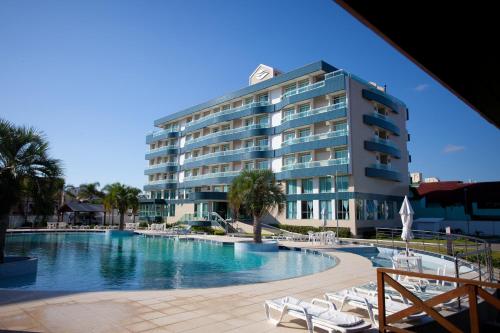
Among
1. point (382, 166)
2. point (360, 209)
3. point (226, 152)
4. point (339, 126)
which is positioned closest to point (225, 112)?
point (226, 152)

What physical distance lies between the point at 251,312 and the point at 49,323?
13.3 ft

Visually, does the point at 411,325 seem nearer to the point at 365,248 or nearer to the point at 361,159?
the point at 365,248

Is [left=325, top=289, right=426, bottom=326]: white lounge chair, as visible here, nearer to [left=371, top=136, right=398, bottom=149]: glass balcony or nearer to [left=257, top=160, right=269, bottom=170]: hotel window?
[left=371, top=136, right=398, bottom=149]: glass balcony

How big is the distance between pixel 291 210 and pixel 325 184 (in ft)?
17.6

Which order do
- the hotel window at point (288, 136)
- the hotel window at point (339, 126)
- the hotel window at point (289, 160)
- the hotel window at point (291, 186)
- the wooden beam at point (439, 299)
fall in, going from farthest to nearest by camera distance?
1. the hotel window at point (288, 136)
2. the hotel window at point (289, 160)
3. the hotel window at point (291, 186)
4. the hotel window at point (339, 126)
5. the wooden beam at point (439, 299)

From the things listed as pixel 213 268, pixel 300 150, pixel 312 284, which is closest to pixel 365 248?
pixel 213 268

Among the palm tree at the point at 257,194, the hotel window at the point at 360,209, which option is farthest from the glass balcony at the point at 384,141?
the palm tree at the point at 257,194

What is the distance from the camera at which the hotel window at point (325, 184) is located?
3757 centimetres

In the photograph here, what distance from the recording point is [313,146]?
38000 millimetres

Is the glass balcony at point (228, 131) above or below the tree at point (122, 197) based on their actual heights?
above

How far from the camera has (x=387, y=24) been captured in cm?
391

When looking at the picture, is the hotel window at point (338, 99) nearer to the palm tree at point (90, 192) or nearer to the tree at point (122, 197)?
the tree at point (122, 197)

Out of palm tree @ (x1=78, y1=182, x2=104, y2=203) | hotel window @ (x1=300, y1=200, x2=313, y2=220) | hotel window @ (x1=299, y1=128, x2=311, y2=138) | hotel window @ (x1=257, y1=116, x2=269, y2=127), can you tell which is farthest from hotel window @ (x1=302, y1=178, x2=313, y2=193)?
palm tree @ (x1=78, y1=182, x2=104, y2=203)

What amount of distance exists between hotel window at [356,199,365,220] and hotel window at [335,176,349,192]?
5.80ft
